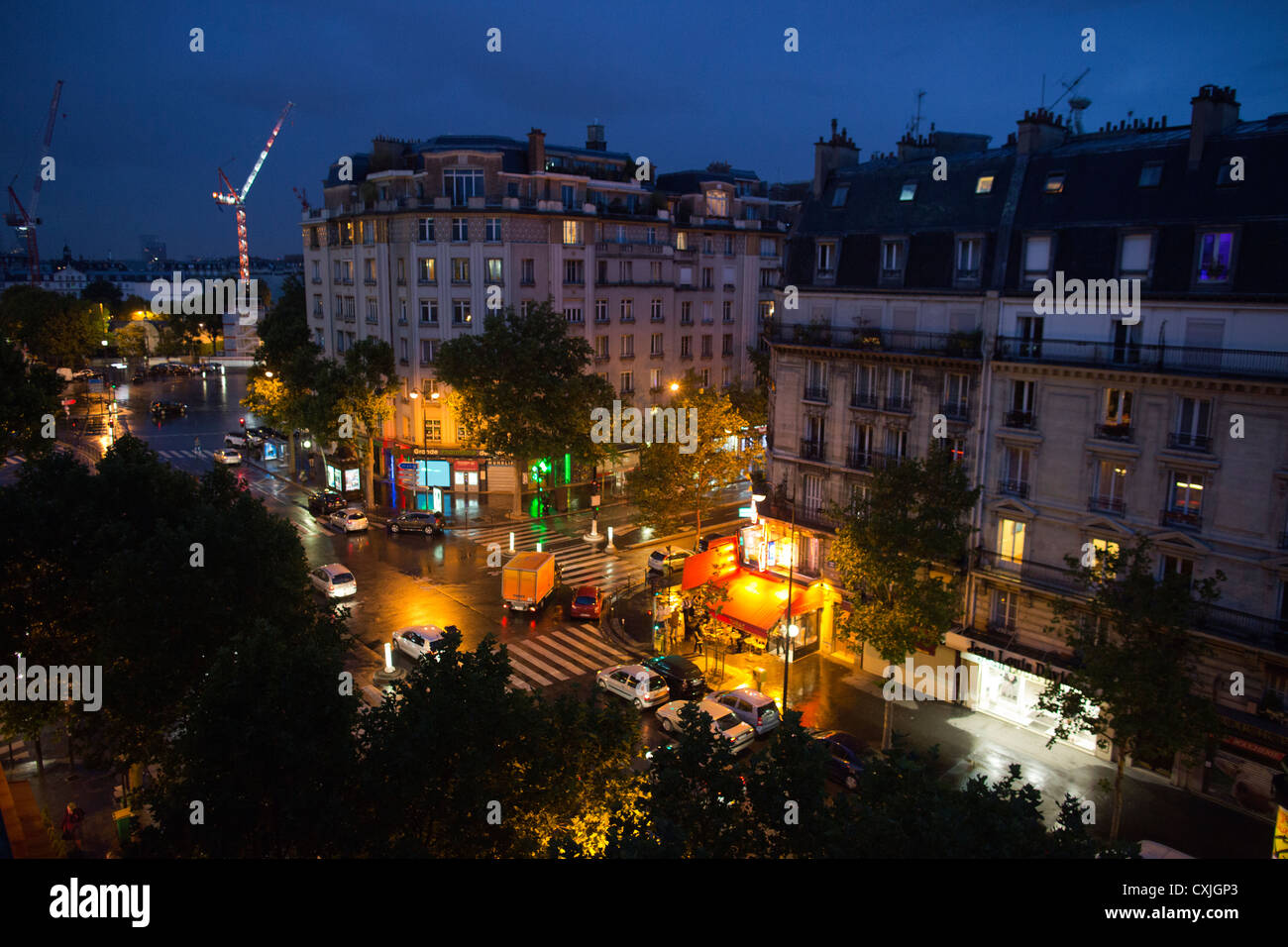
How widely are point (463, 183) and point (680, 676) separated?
37.6 meters

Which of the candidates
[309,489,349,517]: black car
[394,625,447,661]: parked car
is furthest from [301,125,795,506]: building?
[394,625,447,661]: parked car

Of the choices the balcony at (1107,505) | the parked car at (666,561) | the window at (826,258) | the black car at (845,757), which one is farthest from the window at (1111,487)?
the parked car at (666,561)

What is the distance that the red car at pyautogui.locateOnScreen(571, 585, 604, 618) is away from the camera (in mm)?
38031

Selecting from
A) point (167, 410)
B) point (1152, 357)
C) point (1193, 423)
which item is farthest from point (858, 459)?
point (167, 410)

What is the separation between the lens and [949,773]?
2656 cm

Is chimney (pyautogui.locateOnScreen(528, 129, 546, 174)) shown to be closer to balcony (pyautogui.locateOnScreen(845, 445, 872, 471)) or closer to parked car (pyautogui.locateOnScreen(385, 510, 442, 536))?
parked car (pyautogui.locateOnScreen(385, 510, 442, 536))

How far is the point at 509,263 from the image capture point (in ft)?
183

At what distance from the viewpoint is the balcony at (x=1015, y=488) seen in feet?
95.3

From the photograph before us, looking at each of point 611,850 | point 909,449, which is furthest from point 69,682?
point 909,449

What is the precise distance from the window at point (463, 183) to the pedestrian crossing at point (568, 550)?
21.4 metres

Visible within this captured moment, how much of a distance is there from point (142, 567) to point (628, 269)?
152 ft

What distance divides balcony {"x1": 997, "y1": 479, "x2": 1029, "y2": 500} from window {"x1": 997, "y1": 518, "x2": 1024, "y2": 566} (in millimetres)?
920

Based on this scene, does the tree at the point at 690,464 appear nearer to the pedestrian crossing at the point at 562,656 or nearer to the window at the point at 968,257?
the pedestrian crossing at the point at 562,656
